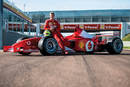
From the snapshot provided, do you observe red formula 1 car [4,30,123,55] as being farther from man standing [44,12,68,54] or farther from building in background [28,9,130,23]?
building in background [28,9,130,23]

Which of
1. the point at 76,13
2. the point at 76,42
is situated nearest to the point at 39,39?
the point at 76,42

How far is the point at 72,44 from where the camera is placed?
9.20 metres

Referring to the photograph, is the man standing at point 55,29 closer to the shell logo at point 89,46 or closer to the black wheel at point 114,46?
the shell logo at point 89,46

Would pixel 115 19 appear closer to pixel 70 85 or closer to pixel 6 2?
pixel 6 2

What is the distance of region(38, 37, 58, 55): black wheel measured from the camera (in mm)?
7866

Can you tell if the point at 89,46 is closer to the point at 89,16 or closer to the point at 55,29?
the point at 55,29

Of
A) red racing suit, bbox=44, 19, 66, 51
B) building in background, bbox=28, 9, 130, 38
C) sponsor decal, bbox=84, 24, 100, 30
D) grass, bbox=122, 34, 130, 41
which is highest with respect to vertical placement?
building in background, bbox=28, 9, 130, 38

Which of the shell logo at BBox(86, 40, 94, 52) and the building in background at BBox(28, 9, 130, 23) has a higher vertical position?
the building in background at BBox(28, 9, 130, 23)

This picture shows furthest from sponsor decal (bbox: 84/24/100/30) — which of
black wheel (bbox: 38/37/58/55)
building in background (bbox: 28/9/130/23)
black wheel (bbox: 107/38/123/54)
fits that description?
black wheel (bbox: 38/37/58/55)

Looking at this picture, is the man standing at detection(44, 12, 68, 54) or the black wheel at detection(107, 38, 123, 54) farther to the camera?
the black wheel at detection(107, 38, 123, 54)

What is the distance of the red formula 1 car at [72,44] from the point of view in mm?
7977

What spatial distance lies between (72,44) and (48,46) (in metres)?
1.46

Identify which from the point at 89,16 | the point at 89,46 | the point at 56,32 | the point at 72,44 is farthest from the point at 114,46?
the point at 89,16

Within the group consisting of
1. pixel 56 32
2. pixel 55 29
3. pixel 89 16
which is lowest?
pixel 56 32
